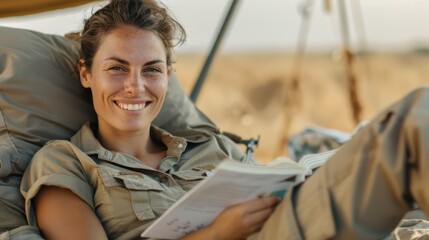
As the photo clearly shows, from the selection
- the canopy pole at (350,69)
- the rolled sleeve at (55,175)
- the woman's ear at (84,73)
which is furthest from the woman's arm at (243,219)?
the canopy pole at (350,69)

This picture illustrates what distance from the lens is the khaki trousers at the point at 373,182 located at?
5.87ft

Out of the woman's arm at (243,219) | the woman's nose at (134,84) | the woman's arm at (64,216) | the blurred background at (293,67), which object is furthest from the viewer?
the blurred background at (293,67)

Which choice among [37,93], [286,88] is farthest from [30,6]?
[286,88]

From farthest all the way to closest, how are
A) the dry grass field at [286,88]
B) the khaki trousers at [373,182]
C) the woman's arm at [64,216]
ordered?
the dry grass field at [286,88] < the woman's arm at [64,216] < the khaki trousers at [373,182]

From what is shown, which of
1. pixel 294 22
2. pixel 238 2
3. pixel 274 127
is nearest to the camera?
pixel 238 2

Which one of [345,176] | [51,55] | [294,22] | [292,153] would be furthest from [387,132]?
[294,22]

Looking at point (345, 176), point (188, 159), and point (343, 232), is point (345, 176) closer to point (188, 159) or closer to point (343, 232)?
point (343, 232)

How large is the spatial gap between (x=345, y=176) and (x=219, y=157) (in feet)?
2.73

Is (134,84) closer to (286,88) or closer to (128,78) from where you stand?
(128,78)

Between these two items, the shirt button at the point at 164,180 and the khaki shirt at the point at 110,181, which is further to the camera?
the shirt button at the point at 164,180

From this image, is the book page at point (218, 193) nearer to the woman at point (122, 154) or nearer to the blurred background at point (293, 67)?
the woman at point (122, 154)

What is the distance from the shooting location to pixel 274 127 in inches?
454

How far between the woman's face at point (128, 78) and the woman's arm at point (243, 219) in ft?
1.68

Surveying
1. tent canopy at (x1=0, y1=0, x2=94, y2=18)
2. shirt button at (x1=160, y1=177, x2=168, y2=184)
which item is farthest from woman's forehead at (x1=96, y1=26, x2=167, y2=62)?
tent canopy at (x1=0, y1=0, x2=94, y2=18)
